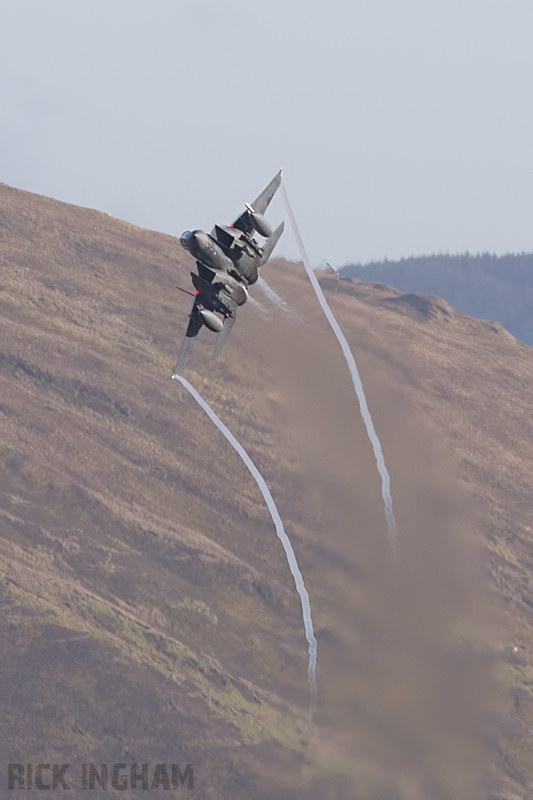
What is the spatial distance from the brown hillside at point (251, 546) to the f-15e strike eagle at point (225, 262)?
101 feet

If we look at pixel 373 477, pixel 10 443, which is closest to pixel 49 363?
pixel 10 443

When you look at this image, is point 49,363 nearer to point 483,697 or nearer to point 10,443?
point 10,443

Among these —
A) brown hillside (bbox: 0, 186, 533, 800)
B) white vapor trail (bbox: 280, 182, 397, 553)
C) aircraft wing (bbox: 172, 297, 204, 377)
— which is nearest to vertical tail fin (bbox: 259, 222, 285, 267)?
aircraft wing (bbox: 172, 297, 204, 377)

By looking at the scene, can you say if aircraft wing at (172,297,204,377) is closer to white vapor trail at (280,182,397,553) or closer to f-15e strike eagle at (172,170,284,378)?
f-15e strike eagle at (172,170,284,378)

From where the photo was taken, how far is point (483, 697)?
246 feet

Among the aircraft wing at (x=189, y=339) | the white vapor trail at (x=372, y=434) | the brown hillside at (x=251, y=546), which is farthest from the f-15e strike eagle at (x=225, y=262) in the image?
the brown hillside at (x=251, y=546)

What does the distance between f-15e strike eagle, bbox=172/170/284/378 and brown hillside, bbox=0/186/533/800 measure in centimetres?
3070

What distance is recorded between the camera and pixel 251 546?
304ft

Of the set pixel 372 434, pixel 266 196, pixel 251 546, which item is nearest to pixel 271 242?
pixel 266 196

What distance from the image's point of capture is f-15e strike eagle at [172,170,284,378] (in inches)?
1930

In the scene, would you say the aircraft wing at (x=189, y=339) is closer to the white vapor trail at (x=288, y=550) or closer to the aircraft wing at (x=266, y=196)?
the aircraft wing at (x=266, y=196)

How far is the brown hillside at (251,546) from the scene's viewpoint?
74688mm

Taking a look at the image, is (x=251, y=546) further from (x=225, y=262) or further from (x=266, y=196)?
(x=225, y=262)

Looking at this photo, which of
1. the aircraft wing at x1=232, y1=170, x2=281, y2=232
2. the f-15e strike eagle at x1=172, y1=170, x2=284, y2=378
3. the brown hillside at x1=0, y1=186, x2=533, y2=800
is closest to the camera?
the f-15e strike eagle at x1=172, y1=170, x2=284, y2=378
